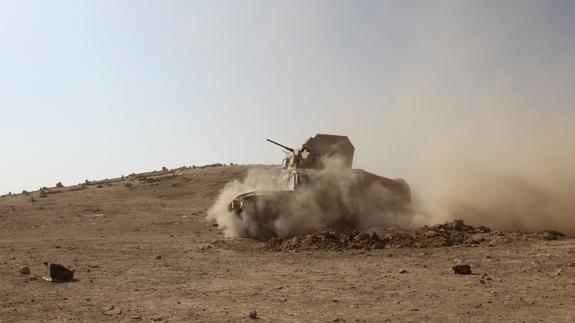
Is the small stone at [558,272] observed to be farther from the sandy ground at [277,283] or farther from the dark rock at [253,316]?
the dark rock at [253,316]

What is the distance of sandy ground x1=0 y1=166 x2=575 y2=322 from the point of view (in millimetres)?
6418

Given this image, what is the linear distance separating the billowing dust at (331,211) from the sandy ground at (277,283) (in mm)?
1077

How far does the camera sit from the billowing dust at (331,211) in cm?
1505

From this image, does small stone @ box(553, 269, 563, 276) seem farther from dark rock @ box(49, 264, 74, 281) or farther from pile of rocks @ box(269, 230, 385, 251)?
dark rock @ box(49, 264, 74, 281)

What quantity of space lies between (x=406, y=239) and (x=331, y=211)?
3.44 m

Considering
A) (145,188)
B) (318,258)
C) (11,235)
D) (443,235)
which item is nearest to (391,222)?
(443,235)

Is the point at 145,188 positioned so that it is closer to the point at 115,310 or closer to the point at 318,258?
the point at 318,258

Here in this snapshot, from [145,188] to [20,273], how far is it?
23.9 m

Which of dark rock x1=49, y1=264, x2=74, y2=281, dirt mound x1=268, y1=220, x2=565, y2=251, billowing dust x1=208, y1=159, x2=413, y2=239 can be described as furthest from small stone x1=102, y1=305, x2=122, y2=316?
billowing dust x1=208, y1=159, x2=413, y2=239

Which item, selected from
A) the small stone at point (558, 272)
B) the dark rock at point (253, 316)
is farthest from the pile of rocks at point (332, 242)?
the dark rock at point (253, 316)

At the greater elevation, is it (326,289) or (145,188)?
(145,188)

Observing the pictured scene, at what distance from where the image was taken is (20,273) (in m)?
9.95

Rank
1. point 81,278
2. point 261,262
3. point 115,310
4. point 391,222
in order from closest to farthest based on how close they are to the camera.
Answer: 1. point 115,310
2. point 81,278
3. point 261,262
4. point 391,222

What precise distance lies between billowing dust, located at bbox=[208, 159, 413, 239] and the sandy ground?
1.08m
